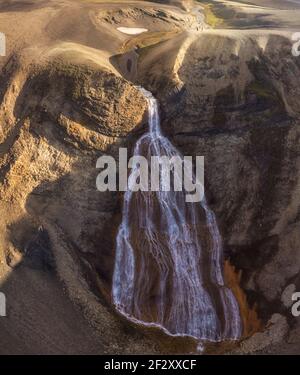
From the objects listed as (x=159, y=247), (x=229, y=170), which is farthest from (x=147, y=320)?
(x=229, y=170)

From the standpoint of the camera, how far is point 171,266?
1991 cm

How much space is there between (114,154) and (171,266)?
Answer: 5.63 metres

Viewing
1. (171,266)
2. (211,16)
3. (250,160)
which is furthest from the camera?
(211,16)

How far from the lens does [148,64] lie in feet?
74.4

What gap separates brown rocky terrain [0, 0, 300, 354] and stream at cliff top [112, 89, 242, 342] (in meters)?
0.58

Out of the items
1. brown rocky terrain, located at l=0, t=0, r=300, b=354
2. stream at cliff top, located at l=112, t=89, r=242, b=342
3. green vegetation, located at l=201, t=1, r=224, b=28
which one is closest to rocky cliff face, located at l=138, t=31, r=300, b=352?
brown rocky terrain, located at l=0, t=0, r=300, b=354

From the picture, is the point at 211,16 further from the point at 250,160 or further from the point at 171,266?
the point at 171,266

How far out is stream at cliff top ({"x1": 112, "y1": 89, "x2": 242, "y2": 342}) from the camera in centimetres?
1947

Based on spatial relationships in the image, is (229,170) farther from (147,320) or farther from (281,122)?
(147,320)

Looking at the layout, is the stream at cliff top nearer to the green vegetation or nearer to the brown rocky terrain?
the brown rocky terrain

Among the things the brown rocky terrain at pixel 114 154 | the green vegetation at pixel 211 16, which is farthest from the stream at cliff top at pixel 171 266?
the green vegetation at pixel 211 16

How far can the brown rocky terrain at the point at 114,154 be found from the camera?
61.2 ft

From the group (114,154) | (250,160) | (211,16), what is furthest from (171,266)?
(211,16)
